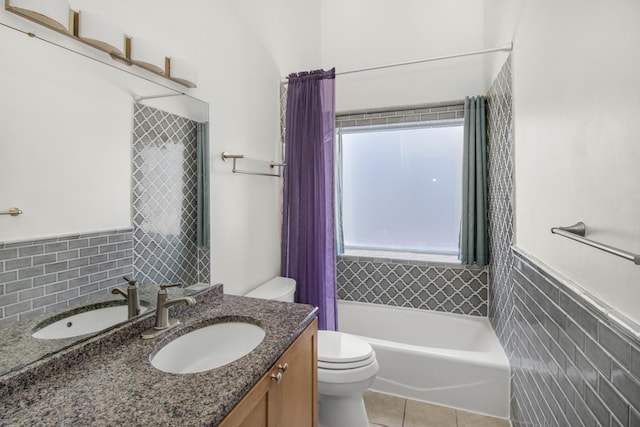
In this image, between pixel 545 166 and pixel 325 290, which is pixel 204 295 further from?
pixel 545 166

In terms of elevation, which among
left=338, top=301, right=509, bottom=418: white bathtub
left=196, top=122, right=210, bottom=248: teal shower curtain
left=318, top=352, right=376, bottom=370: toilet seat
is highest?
left=196, top=122, right=210, bottom=248: teal shower curtain

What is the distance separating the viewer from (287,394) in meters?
1.05

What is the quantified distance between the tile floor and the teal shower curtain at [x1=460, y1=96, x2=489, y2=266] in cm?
110

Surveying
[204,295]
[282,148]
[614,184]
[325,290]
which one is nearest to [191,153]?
[204,295]

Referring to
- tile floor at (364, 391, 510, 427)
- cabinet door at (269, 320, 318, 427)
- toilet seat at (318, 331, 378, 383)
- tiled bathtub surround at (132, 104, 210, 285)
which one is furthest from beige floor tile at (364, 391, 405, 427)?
tiled bathtub surround at (132, 104, 210, 285)

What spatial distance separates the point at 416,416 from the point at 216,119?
7.07ft

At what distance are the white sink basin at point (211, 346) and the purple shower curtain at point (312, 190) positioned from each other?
1.02m

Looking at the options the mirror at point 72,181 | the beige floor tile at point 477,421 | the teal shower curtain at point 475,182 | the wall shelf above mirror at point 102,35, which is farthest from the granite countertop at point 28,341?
the teal shower curtain at point 475,182

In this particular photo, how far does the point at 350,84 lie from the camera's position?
2.89 meters

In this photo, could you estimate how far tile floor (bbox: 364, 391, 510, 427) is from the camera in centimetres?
187

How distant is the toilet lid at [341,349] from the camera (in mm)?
1614

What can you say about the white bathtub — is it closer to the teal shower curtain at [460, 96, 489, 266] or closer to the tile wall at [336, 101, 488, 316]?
the tile wall at [336, 101, 488, 316]

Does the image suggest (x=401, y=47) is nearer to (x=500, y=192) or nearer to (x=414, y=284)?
(x=500, y=192)

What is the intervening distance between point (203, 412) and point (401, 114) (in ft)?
8.72
